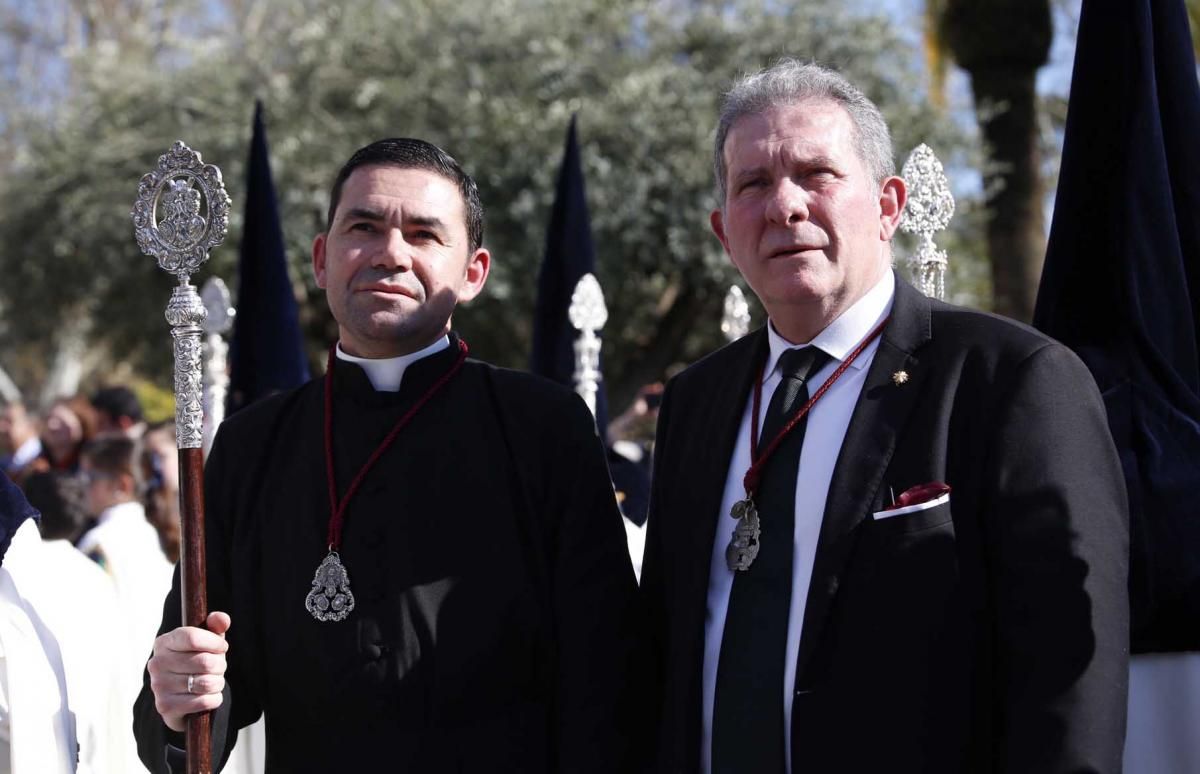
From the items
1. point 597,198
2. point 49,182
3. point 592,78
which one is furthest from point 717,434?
point 49,182

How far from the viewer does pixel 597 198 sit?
451 inches

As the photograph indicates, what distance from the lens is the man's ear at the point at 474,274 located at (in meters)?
3.06

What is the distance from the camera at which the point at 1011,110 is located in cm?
1004

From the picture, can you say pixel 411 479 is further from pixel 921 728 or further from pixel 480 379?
pixel 921 728

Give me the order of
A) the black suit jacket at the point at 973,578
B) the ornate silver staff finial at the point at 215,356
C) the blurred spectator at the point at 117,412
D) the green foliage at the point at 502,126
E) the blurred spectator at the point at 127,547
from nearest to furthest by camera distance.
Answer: the black suit jacket at the point at 973,578 < the blurred spectator at the point at 127,547 < the ornate silver staff finial at the point at 215,356 < the blurred spectator at the point at 117,412 < the green foliage at the point at 502,126

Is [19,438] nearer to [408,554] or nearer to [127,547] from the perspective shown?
[127,547]

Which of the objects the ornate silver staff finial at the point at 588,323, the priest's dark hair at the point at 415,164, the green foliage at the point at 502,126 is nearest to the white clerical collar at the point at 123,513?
the ornate silver staff finial at the point at 588,323

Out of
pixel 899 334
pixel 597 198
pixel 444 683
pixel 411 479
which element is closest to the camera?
pixel 899 334

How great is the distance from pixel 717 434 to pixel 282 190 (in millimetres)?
9497

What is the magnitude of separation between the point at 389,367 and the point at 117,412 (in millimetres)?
5710

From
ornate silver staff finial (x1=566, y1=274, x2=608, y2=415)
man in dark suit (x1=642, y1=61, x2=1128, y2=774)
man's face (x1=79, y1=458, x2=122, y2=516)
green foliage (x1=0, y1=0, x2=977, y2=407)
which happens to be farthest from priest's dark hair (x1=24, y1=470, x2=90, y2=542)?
green foliage (x1=0, y1=0, x2=977, y2=407)

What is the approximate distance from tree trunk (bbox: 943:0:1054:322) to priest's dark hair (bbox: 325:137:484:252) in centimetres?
691

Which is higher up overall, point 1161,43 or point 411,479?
point 1161,43

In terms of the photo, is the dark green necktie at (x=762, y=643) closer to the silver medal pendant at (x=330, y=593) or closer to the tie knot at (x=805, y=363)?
the tie knot at (x=805, y=363)
